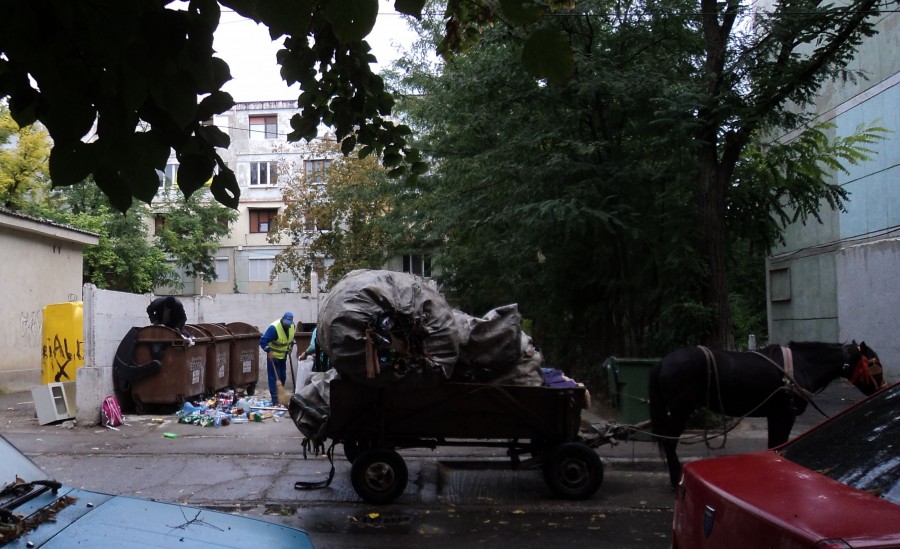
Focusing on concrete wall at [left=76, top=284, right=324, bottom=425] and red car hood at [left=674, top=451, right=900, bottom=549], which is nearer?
red car hood at [left=674, top=451, right=900, bottom=549]

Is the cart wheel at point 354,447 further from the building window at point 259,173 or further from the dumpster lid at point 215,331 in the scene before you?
the building window at point 259,173

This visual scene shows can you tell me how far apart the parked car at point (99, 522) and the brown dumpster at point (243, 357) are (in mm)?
12429

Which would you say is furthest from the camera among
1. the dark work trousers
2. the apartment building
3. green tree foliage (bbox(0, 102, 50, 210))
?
the apartment building

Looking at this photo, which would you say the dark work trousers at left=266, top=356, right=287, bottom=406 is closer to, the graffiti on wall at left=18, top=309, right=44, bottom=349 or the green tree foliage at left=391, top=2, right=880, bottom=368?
the green tree foliage at left=391, top=2, right=880, bottom=368

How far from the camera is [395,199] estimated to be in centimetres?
2077

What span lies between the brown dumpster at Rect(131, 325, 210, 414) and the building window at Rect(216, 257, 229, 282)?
3370 centimetres

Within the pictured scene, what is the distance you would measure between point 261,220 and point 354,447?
39.1 meters

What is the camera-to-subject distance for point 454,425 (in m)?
7.57

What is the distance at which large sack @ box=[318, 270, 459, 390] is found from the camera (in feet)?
22.1

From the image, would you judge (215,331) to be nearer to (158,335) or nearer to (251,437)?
(158,335)

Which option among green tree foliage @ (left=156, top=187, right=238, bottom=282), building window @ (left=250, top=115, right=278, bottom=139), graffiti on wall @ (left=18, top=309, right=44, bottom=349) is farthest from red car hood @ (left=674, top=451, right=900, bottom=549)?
building window @ (left=250, top=115, right=278, bottom=139)

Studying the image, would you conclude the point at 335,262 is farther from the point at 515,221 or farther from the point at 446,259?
the point at 515,221

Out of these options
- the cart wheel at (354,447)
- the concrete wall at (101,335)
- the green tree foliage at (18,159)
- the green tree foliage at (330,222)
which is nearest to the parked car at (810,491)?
the cart wheel at (354,447)

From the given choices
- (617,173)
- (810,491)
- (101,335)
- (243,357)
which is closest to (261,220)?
(243,357)
